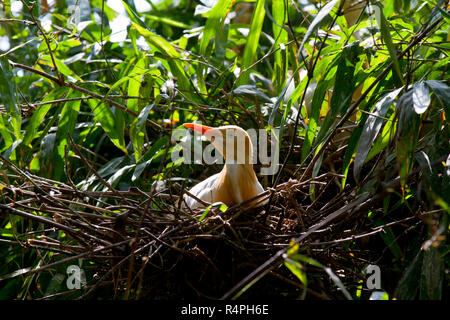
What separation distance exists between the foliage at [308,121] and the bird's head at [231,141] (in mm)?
156

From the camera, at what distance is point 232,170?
2346mm

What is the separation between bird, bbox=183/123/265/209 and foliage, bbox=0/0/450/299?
139 mm

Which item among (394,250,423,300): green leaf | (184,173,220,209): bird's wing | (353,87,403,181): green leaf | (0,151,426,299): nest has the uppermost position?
(353,87,403,181): green leaf

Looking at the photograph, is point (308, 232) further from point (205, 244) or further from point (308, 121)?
point (308, 121)

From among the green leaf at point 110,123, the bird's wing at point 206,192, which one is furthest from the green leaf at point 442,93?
the green leaf at point 110,123

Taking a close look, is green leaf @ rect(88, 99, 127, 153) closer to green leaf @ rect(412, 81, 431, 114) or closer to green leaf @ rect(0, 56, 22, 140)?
green leaf @ rect(0, 56, 22, 140)

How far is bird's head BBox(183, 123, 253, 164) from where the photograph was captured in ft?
7.79

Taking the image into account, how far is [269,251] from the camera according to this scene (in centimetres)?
200

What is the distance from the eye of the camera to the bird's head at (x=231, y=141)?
237 centimetres

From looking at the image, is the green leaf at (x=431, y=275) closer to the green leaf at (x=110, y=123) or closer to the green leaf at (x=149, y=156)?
the green leaf at (x=149, y=156)

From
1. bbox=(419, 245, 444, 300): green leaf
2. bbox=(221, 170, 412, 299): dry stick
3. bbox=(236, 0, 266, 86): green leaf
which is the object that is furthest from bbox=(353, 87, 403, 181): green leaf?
bbox=(236, 0, 266, 86): green leaf

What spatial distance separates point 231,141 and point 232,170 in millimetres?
127

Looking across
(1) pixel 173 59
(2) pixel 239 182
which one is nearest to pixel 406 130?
(2) pixel 239 182
